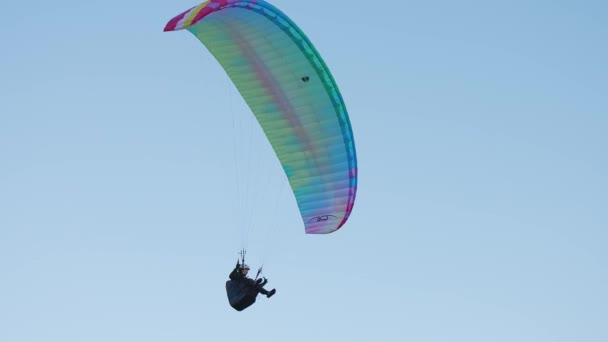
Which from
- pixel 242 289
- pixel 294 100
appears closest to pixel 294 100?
pixel 294 100

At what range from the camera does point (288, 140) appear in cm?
3262

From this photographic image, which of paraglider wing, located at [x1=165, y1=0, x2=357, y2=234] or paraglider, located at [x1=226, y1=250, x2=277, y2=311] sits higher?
paraglider wing, located at [x1=165, y1=0, x2=357, y2=234]

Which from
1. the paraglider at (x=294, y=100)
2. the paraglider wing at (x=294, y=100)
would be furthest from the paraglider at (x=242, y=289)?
the paraglider wing at (x=294, y=100)

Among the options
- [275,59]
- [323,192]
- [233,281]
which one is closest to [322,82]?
[275,59]

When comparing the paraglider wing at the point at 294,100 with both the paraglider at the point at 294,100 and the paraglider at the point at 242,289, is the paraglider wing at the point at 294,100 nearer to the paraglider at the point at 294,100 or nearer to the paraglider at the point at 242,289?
the paraglider at the point at 294,100

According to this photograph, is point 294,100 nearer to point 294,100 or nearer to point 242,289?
point 294,100

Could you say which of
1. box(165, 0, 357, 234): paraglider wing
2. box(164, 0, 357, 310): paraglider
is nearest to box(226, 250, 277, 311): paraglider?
box(164, 0, 357, 310): paraglider

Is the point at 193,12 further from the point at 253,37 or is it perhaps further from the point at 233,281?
the point at 233,281

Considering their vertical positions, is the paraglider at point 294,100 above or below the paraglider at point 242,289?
above

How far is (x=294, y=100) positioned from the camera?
31656 mm

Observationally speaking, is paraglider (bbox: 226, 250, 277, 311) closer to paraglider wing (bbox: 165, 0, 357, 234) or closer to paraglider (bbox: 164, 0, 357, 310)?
paraglider (bbox: 164, 0, 357, 310)

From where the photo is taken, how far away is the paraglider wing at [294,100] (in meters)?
30.2

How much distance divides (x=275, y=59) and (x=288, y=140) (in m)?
2.79

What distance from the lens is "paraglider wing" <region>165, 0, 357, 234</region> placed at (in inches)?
1189
